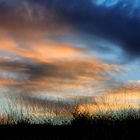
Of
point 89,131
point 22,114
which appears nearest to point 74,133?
point 89,131

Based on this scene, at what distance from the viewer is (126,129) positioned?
32.2ft

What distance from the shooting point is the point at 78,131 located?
992 cm

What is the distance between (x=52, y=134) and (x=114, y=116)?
2.94 m

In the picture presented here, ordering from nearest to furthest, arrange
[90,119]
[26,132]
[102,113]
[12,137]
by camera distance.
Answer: [12,137]
[26,132]
[90,119]
[102,113]

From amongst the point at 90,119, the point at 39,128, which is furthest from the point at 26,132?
the point at 90,119

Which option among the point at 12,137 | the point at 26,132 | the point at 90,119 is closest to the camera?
the point at 12,137

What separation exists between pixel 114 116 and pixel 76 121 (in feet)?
4.61

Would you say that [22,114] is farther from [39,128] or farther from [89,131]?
[89,131]

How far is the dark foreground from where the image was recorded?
28.8ft

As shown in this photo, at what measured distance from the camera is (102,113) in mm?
12203

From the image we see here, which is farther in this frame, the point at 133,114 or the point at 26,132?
the point at 133,114

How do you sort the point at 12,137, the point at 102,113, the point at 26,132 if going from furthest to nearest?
the point at 102,113, the point at 26,132, the point at 12,137

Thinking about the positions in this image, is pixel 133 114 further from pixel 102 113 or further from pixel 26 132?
pixel 26 132

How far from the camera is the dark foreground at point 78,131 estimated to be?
8.77 m
